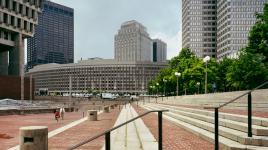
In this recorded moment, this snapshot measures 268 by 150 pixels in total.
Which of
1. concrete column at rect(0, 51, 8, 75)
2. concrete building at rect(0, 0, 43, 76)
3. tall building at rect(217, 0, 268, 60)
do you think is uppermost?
tall building at rect(217, 0, 268, 60)

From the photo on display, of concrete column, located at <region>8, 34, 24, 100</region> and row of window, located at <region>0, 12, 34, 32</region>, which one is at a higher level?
row of window, located at <region>0, 12, 34, 32</region>

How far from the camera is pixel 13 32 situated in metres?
80.1

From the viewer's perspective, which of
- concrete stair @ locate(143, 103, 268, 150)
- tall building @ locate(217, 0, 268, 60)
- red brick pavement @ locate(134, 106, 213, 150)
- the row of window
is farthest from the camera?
tall building @ locate(217, 0, 268, 60)

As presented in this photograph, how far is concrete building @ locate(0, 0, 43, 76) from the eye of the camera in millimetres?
77375

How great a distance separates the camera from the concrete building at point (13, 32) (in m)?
77.4

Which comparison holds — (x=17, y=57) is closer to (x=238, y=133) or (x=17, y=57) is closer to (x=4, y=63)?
(x=4, y=63)

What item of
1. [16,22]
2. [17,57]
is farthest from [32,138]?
[17,57]

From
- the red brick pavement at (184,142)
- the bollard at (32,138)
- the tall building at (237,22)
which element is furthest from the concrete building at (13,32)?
the tall building at (237,22)

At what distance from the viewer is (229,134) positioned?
10578 mm

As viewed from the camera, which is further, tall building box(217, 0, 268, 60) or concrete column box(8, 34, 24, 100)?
tall building box(217, 0, 268, 60)

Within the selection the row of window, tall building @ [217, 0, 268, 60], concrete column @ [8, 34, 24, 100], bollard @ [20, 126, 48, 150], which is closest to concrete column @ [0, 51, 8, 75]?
concrete column @ [8, 34, 24, 100]

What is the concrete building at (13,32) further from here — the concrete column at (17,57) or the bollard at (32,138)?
the bollard at (32,138)

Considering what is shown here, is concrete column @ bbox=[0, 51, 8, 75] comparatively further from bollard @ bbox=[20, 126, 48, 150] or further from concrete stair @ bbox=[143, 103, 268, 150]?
bollard @ bbox=[20, 126, 48, 150]

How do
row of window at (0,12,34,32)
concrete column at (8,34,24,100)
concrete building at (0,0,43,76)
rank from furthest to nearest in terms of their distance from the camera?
concrete column at (8,34,24,100) < concrete building at (0,0,43,76) < row of window at (0,12,34,32)
